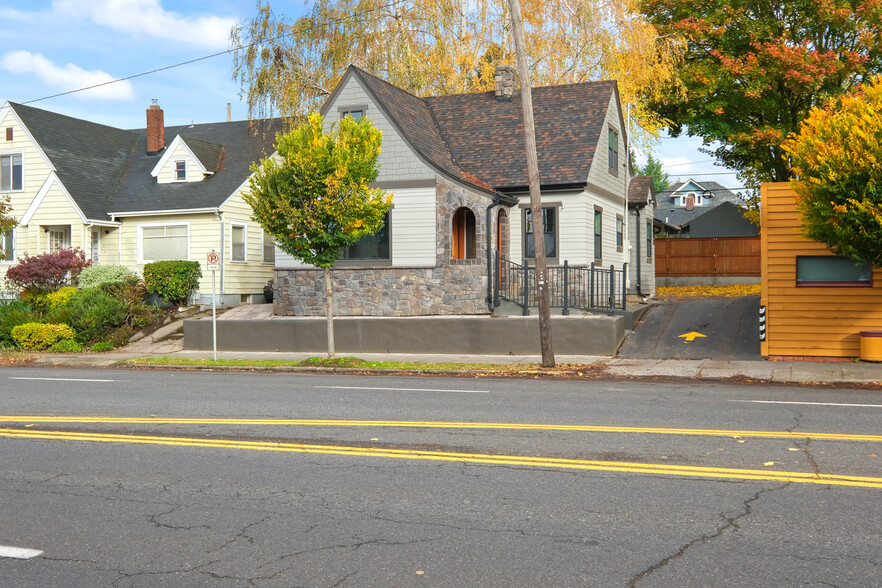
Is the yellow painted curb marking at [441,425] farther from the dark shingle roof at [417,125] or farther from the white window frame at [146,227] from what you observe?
the white window frame at [146,227]

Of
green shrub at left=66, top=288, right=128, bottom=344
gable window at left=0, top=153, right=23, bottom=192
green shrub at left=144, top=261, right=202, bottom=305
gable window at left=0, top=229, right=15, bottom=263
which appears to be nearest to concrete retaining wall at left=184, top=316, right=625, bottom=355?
green shrub at left=66, top=288, right=128, bottom=344

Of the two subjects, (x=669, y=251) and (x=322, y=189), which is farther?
(x=669, y=251)

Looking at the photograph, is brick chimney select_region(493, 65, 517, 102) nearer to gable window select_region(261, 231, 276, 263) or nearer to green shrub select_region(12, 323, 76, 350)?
gable window select_region(261, 231, 276, 263)

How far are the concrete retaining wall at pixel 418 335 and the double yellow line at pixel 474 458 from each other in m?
12.8

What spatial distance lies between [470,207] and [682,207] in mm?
52109

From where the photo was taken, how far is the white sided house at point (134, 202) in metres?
→ 29.2

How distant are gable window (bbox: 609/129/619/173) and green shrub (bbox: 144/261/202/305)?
14.8m

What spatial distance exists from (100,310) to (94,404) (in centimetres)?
1399

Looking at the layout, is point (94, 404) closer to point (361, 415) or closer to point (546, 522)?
point (361, 415)

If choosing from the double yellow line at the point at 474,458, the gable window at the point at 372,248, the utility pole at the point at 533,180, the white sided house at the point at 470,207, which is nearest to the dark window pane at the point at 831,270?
the white sided house at the point at 470,207

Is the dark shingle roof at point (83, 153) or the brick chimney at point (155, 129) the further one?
the brick chimney at point (155, 129)

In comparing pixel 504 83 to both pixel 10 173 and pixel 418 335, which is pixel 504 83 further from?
pixel 10 173

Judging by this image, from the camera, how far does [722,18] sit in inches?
1190

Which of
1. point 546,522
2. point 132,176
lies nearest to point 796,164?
point 546,522
